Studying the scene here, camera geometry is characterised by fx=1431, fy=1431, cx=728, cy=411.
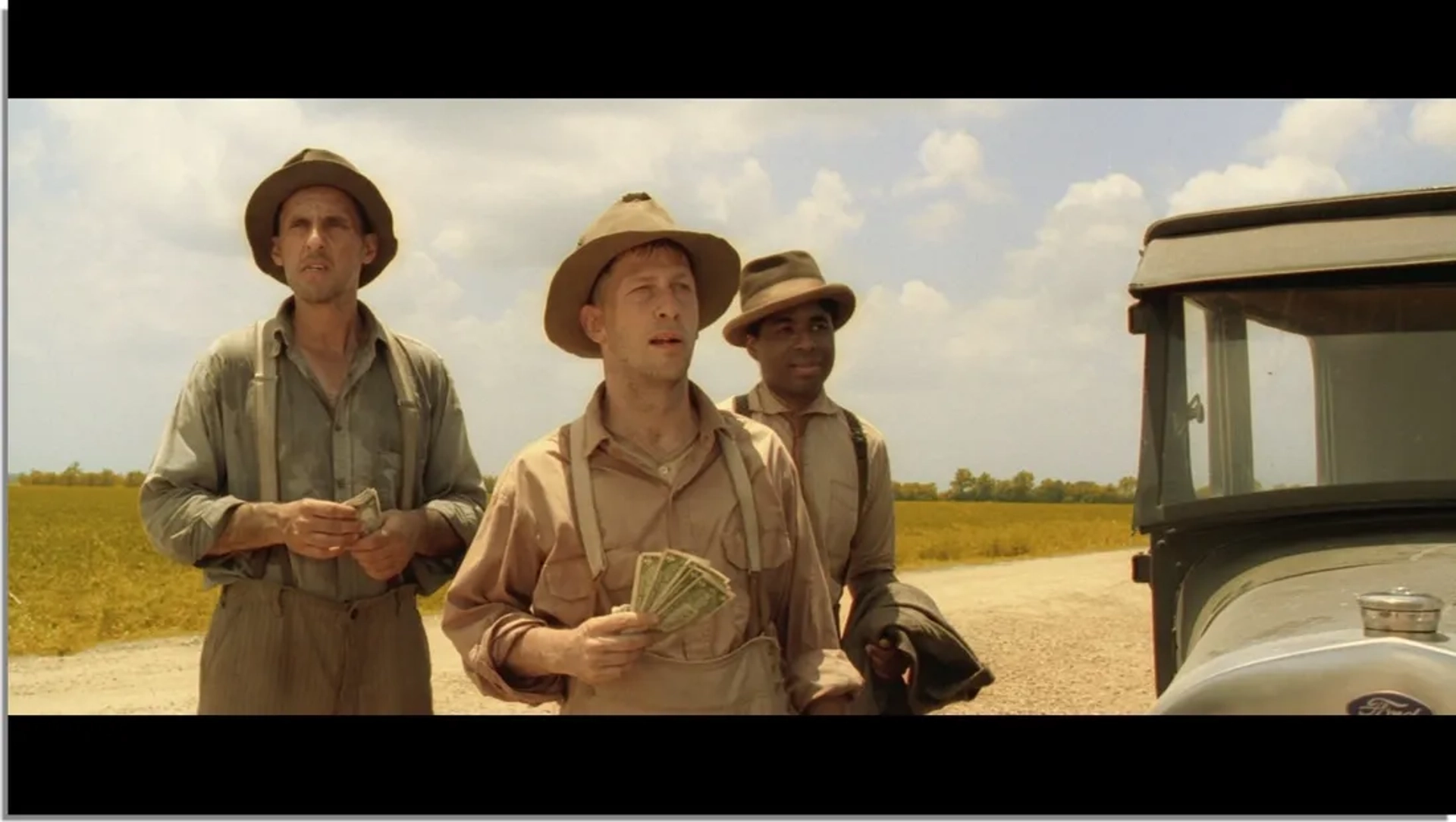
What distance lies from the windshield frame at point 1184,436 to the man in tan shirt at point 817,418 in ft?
2.96

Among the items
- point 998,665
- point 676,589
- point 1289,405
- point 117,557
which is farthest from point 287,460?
point 117,557

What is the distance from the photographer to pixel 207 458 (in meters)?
3.46

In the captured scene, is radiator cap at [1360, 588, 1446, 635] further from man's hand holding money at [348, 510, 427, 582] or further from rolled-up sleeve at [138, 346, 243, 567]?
rolled-up sleeve at [138, 346, 243, 567]

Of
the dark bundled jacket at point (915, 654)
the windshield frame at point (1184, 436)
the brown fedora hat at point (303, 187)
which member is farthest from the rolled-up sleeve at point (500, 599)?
the windshield frame at point (1184, 436)

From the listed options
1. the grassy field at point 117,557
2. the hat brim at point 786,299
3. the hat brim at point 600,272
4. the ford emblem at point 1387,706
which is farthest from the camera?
the grassy field at point 117,557

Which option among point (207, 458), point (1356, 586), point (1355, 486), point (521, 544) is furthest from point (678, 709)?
point (1355, 486)

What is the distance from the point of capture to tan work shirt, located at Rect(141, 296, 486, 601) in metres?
3.42

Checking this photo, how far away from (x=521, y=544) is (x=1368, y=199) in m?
2.51

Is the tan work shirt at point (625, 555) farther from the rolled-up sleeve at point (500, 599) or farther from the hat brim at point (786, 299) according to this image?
the hat brim at point (786, 299)

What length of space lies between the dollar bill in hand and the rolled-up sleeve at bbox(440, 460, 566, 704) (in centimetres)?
35

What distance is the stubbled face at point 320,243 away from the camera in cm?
354

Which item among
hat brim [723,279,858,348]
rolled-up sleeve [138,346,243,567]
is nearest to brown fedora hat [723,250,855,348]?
hat brim [723,279,858,348]

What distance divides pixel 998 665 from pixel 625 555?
12243mm

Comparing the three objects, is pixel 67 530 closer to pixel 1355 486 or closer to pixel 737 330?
pixel 737 330
